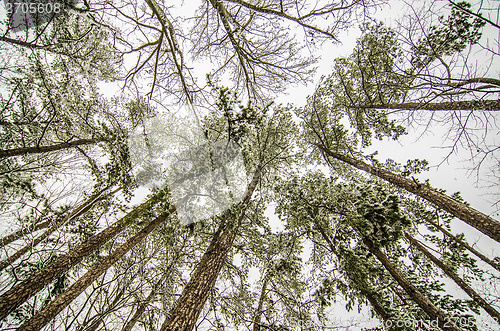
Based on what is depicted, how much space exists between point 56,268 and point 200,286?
2980 millimetres

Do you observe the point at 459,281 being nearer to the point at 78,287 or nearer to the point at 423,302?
the point at 423,302

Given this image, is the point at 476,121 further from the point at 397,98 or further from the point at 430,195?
the point at 397,98

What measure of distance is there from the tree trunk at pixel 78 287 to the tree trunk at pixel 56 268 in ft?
A: 1.41

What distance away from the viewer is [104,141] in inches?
179

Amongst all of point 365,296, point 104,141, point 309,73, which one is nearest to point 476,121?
point 309,73

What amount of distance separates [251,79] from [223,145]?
2311 millimetres

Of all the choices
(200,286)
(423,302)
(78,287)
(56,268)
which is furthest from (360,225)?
(56,268)

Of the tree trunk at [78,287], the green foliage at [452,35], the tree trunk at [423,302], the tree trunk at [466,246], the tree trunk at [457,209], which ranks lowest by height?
the tree trunk at [78,287]

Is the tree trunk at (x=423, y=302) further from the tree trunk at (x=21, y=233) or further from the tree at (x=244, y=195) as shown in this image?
the tree trunk at (x=21, y=233)

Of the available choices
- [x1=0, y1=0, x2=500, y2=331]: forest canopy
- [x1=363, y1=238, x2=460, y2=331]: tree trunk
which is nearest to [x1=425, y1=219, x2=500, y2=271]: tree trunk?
[x1=0, y1=0, x2=500, y2=331]: forest canopy

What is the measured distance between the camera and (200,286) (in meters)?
3.92

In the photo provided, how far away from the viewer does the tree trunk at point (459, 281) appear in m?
5.21

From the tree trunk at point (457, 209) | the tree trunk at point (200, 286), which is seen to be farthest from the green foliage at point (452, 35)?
the tree trunk at point (200, 286)

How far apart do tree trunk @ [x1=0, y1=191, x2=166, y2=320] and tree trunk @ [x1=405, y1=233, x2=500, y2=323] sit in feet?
26.6
